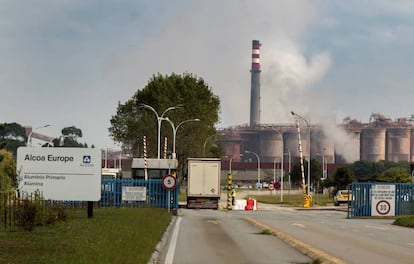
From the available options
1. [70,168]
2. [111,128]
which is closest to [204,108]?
[111,128]

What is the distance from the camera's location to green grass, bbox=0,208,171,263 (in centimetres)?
1453

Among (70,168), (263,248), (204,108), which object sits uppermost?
(204,108)

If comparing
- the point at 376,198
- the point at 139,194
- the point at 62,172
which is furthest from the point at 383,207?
the point at 62,172

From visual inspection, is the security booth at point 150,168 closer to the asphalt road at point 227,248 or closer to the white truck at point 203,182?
the white truck at point 203,182

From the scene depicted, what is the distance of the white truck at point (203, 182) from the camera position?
2330 inches

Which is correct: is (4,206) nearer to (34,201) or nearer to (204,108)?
(34,201)

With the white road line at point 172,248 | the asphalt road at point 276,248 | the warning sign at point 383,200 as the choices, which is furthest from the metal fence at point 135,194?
the asphalt road at point 276,248

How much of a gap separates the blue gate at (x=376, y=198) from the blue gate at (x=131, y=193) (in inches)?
460

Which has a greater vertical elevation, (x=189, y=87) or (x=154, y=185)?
(x=189, y=87)

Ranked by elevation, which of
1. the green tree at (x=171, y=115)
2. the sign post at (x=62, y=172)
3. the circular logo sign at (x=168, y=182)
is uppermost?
the green tree at (x=171, y=115)

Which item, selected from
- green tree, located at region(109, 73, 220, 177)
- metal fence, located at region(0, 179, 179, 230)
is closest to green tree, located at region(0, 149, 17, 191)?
metal fence, located at region(0, 179, 179, 230)

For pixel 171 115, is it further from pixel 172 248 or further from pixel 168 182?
pixel 172 248

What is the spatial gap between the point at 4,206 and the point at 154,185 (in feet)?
82.8

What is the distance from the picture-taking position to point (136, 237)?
20312 millimetres
